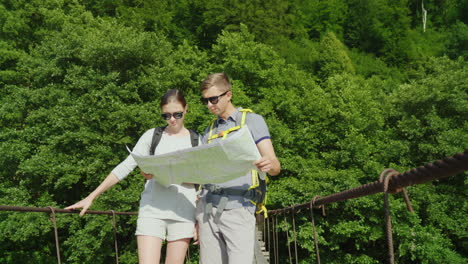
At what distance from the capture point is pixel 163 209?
1.99 metres

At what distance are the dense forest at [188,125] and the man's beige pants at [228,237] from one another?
33.7 feet

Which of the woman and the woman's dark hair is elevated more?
the woman's dark hair

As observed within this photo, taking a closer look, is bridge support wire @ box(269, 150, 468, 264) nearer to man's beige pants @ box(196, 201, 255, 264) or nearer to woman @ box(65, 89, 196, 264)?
man's beige pants @ box(196, 201, 255, 264)

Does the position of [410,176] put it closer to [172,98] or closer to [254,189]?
[254,189]

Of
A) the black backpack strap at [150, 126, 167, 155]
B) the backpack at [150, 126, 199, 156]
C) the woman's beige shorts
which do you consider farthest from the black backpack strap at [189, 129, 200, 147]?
the woman's beige shorts

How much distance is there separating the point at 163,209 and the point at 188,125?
39.8 ft

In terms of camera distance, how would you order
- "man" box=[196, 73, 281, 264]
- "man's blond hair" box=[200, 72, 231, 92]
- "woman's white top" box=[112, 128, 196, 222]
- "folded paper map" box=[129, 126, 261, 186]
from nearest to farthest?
"folded paper map" box=[129, 126, 261, 186] < "man" box=[196, 73, 281, 264] < "man's blond hair" box=[200, 72, 231, 92] < "woman's white top" box=[112, 128, 196, 222]

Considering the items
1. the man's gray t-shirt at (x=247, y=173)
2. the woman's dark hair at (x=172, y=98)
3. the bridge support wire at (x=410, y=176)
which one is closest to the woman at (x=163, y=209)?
the woman's dark hair at (x=172, y=98)

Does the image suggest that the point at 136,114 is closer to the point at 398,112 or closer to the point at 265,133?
the point at 398,112

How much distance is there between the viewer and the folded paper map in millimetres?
1592

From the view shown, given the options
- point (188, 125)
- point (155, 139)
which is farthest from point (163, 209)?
point (188, 125)

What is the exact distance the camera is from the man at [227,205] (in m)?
1.77

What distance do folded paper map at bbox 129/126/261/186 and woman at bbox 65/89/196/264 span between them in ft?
0.36

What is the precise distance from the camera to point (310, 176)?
14266 mm
